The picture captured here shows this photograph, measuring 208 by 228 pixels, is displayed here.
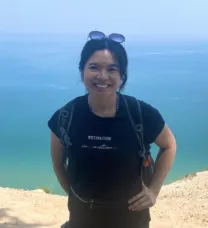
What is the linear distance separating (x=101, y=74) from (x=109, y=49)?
0.14m

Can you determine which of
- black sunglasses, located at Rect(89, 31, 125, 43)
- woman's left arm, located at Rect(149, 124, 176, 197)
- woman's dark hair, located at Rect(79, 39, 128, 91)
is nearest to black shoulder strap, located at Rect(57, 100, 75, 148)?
woman's dark hair, located at Rect(79, 39, 128, 91)

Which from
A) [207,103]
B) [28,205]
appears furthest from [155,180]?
[207,103]

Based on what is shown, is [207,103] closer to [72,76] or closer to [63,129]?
[72,76]

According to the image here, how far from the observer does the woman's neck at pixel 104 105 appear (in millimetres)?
2236

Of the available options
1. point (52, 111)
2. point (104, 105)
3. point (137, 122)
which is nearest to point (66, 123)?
point (104, 105)

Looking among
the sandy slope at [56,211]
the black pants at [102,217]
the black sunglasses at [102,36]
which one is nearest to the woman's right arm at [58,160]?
the black pants at [102,217]

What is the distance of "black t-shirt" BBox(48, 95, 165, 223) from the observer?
2178 mm

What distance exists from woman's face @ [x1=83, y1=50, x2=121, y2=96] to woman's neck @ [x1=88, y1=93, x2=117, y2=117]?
1.1 inches

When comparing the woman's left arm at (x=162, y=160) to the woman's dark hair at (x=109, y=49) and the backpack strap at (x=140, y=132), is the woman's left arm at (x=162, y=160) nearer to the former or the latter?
the backpack strap at (x=140, y=132)

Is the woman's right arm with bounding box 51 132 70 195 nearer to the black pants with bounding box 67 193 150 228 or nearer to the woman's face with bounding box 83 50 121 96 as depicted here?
the black pants with bounding box 67 193 150 228

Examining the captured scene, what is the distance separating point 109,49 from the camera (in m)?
2.24

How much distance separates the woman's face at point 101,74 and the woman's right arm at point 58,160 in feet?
1.16

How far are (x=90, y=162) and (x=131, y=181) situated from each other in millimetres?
223

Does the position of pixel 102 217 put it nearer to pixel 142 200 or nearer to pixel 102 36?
pixel 142 200
